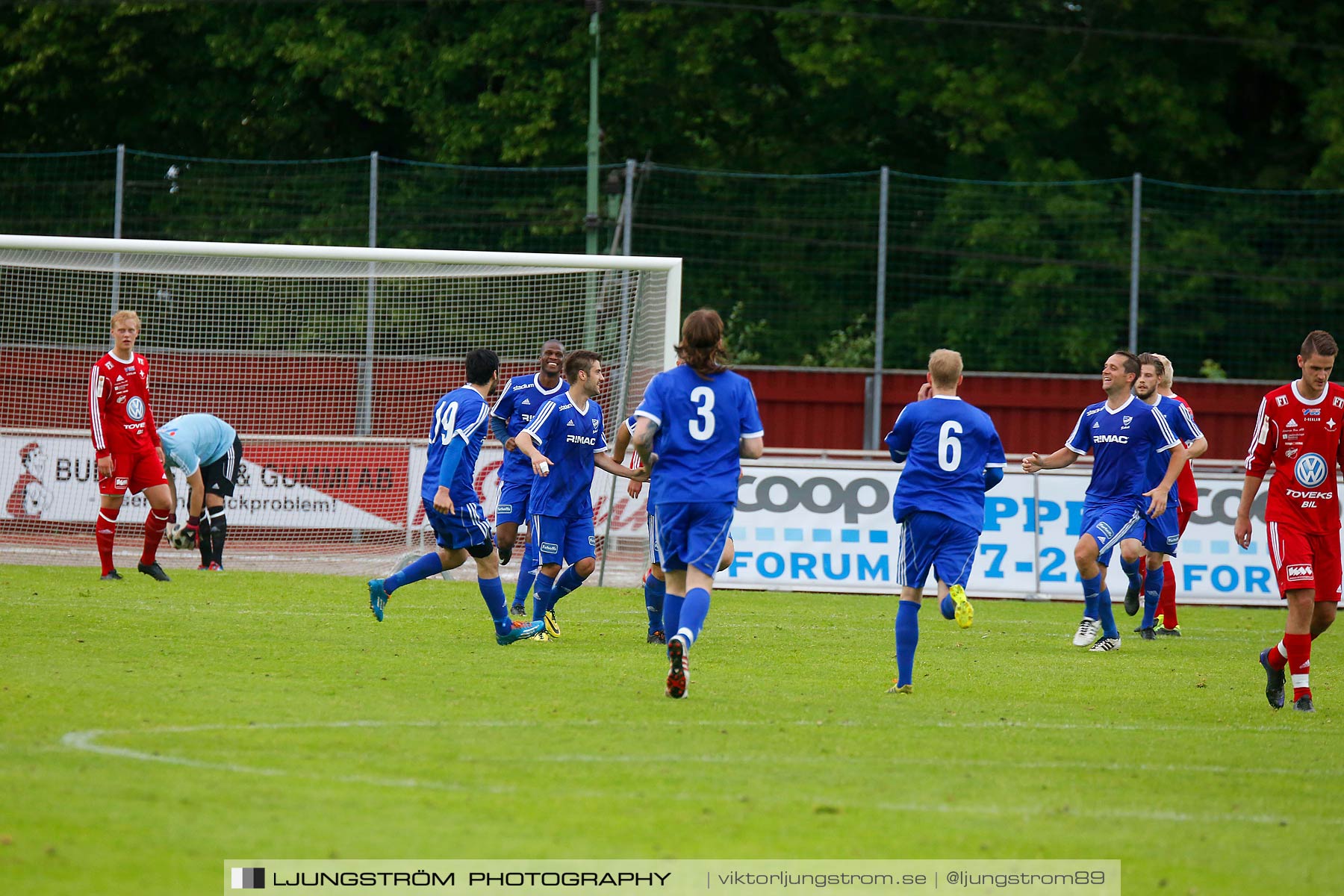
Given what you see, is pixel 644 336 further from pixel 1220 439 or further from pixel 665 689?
pixel 1220 439

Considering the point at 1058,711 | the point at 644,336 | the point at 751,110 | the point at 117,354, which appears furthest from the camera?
the point at 751,110

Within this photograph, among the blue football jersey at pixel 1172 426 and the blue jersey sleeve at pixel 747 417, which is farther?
the blue football jersey at pixel 1172 426

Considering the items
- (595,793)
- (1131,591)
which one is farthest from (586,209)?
(595,793)

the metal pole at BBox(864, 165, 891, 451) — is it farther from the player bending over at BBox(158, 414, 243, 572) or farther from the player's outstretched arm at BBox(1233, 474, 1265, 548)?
the player's outstretched arm at BBox(1233, 474, 1265, 548)

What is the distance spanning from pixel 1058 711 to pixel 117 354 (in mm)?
8600

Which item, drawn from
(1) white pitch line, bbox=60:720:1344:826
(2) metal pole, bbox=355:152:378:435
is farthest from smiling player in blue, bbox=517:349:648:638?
(2) metal pole, bbox=355:152:378:435

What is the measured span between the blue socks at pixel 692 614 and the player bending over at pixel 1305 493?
2.85 metres

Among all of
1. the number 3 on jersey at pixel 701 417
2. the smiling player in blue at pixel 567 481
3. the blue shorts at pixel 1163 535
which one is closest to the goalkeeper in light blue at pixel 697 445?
the number 3 on jersey at pixel 701 417

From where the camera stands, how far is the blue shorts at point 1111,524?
10969 mm

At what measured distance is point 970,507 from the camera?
839 centimetres

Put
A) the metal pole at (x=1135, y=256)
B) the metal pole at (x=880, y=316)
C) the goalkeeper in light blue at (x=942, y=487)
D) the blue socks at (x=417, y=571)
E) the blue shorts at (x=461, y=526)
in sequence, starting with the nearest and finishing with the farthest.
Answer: the goalkeeper in light blue at (x=942, y=487)
the blue shorts at (x=461, y=526)
the blue socks at (x=417, y=571)
the metal pole at (x=1135, y=256)
the metal pole at (x=880, y=316)

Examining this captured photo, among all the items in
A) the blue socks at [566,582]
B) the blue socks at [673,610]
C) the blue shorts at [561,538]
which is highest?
the blue shorts at [561,538]

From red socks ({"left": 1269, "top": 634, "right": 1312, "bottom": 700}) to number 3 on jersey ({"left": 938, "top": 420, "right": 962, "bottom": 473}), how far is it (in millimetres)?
1893

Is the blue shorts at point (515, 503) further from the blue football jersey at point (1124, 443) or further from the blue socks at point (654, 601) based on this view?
the blue football jersey at point (1124, 443)
